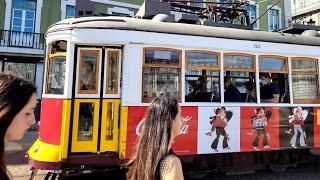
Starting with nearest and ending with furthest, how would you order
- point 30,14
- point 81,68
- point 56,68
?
point 81,68 → point 56,68 → point 30,14

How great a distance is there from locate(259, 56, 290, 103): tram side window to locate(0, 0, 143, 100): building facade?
39.6 feet

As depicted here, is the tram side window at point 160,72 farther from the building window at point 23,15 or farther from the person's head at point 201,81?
the building window at point 23,15

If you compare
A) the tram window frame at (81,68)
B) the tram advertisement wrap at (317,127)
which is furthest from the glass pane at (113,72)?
the tram advertisement wrap at (317,127)

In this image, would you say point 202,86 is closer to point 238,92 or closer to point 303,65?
point 238,92

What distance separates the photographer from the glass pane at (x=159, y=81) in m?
6.91

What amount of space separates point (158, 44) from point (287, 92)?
316 cm

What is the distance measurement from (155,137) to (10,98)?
96 cm

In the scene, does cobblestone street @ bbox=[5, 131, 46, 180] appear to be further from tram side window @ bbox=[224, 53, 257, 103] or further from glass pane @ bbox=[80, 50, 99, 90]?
tram side window @ bbox=[224, 53, 257, 103]

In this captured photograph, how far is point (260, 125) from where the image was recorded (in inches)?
301

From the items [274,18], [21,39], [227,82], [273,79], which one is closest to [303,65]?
[273,79]

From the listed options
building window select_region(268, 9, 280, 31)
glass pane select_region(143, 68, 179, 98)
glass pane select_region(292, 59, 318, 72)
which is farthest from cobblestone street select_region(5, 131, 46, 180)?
building window select_region(268, 9, 280, 31)

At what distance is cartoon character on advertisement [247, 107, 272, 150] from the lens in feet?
24.8

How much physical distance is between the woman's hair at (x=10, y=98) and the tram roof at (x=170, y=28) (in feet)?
16.6

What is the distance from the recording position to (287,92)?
8.09 metres
